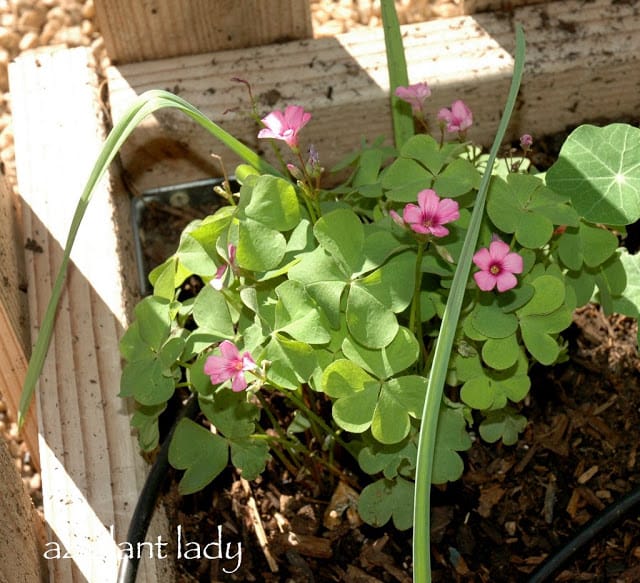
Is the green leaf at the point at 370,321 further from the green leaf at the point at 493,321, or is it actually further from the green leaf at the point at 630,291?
the green leaf at the point at 630,291

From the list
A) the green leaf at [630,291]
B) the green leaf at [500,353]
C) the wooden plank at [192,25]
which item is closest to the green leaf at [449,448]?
the green leaf at [500,353]

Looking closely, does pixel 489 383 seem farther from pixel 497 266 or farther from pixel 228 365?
pixel 228 365

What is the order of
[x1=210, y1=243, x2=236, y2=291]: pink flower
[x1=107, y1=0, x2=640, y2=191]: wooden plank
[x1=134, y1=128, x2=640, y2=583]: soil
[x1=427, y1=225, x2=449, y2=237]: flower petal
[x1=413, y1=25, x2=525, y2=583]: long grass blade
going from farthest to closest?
[x1=107, y1=0, x2=640, y2=191]: wooden plank → [x1=134, y1=128, x2=640, y2=583]: soil → [x1=210, y1=243, x2=236, y2=291]: pink flower → [x1=427, y1=225, x2=449, y2=237]: flower petal → [x1=413, y1=25, x2=525, y2=583]: long grass blade

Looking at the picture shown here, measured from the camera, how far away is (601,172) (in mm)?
1330

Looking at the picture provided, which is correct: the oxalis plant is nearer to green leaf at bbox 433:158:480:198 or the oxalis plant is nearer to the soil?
green leaf at bbox 433:158:480:198

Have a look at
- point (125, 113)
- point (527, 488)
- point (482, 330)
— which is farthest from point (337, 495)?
point (125, 113)

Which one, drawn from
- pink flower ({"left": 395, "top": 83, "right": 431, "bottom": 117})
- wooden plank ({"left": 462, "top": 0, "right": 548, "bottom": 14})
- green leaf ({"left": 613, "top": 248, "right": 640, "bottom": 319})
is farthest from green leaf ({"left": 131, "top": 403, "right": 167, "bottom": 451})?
wooden plank ({"left": 462, "top": 0, "right": 548, "bottom": 14})

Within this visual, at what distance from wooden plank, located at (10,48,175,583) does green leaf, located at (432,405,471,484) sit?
16.6 inches

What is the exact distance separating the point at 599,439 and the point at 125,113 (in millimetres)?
922

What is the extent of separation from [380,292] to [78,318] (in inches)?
22.3

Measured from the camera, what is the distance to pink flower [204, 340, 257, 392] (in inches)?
44.8

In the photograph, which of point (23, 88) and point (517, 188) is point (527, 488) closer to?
point (517, 188)

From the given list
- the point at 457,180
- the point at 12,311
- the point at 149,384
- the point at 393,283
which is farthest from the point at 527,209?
the point at 12,311

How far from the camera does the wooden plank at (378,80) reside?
5.49 ft
